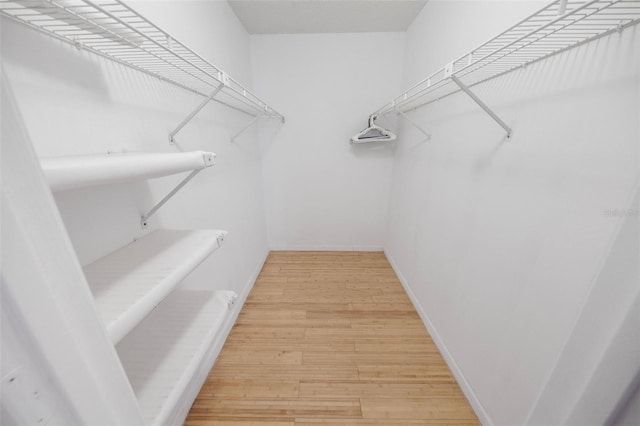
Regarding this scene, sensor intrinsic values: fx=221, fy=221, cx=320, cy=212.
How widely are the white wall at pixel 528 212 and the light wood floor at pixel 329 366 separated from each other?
20 cm

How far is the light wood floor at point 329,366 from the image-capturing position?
3.63 ft

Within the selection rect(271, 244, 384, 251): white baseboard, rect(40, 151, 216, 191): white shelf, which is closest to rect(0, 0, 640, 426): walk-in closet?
rect(40, 151, 216, 191): white shelf

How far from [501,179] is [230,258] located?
165 centimetres

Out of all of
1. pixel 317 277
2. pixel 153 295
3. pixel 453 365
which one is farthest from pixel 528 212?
pixel 317 277

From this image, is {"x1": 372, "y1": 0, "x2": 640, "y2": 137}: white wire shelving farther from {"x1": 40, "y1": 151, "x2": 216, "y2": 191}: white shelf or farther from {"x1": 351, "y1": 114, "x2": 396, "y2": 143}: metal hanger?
{"x1": 351, "y1": 114, "x2": 396, "y2": 143}: metal hanger

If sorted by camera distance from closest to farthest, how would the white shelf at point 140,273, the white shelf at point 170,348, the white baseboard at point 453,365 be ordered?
the white shelf at point 140,273 → the white shelf at point 170,348 → the white baseboard at point 453,365

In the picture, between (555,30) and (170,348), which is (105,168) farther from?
(555,30)

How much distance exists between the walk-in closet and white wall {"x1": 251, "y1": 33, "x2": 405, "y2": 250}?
0.04 metres

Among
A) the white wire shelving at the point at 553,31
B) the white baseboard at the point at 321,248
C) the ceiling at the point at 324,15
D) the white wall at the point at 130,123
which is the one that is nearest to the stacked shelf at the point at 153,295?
the white wall at the point at 130,123

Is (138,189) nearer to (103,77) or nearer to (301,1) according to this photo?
(103,77)

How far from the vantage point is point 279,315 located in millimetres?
1726

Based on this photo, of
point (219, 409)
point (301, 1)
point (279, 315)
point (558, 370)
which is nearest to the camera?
point (558, 370)

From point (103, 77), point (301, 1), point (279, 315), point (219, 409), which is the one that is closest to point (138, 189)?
point (103, 77)

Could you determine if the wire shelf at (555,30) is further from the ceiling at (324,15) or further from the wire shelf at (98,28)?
the ceiling at (324,15)
